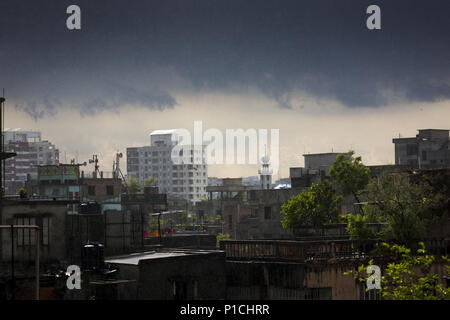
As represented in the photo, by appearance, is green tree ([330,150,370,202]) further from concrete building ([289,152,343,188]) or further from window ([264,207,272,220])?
concrete building ([289,152,343,188])

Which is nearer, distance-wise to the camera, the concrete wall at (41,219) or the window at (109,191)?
the concrete wall at (41,219)

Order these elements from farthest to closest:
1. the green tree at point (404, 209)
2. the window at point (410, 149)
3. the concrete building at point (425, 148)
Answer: the window at point (410, 149) < the concrete building at point (425, 148) < the green tree at point (404, 209)

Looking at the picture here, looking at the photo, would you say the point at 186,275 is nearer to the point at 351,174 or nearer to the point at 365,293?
the point at 365,293

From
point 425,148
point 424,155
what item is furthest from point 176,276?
point 425,148

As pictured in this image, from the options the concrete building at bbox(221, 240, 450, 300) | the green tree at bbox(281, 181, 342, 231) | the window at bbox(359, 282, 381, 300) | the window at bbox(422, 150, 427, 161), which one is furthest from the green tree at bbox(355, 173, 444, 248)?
the window at bbox(422, 150, 427, 161)

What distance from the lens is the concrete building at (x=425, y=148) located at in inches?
4532

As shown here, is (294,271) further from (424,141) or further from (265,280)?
(424,141)

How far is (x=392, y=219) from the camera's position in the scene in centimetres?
2981

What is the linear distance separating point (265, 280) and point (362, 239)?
16.1ft

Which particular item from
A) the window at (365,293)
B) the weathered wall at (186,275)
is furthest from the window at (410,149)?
the weathered wall at (186,275)

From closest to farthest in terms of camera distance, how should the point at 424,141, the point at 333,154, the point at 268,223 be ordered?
the point at 268,223 → the point at 333,154 → the point at 424,141

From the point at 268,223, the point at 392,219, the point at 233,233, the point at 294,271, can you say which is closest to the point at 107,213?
the point at 294,271

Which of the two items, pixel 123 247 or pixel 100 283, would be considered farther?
pixel 123 247

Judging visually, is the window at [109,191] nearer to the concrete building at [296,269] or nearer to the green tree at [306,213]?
the green tree at [306,213]
